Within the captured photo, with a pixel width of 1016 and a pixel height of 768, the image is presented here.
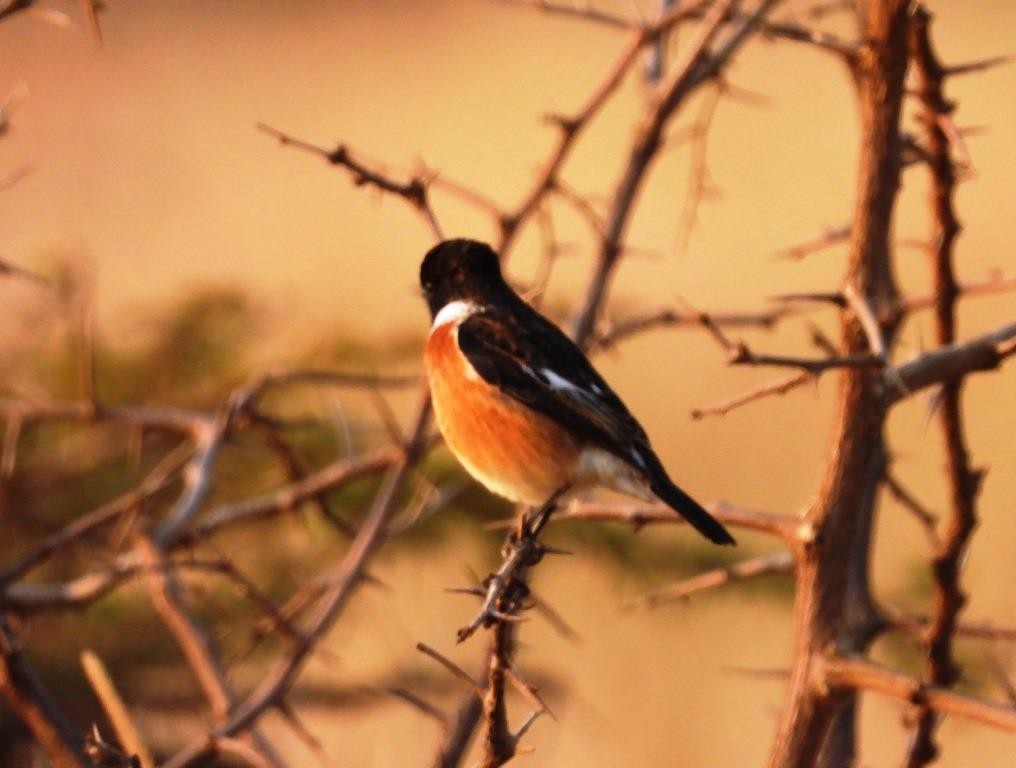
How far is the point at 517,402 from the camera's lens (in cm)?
315

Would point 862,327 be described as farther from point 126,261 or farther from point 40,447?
point 126,261

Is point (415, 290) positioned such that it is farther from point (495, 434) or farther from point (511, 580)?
point (511, 580)

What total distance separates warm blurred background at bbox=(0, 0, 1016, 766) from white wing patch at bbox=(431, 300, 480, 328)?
14.8 inches

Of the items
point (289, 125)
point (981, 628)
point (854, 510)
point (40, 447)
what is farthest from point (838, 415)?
point (289, 125)

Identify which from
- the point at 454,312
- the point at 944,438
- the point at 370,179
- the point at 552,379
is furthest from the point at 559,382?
the point at 370,179

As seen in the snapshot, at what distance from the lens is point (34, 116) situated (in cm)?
1435

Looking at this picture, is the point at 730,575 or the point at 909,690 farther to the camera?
the point at 730,575

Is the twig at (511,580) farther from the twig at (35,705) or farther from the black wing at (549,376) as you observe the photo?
the twig at (35,705)

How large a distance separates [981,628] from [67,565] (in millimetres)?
3264

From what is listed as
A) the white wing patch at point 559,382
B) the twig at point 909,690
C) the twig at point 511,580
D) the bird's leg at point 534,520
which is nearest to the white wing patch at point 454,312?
the white wing patch at point 559,382

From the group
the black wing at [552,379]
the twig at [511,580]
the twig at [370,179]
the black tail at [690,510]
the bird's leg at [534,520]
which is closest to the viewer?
the twig at [511,580]

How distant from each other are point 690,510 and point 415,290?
97cm

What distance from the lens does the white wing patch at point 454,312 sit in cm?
318

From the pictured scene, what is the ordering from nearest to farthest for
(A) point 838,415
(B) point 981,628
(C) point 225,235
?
1. (A) point 838,415
2. (B) point 981,628
3. (C) point 225,235
